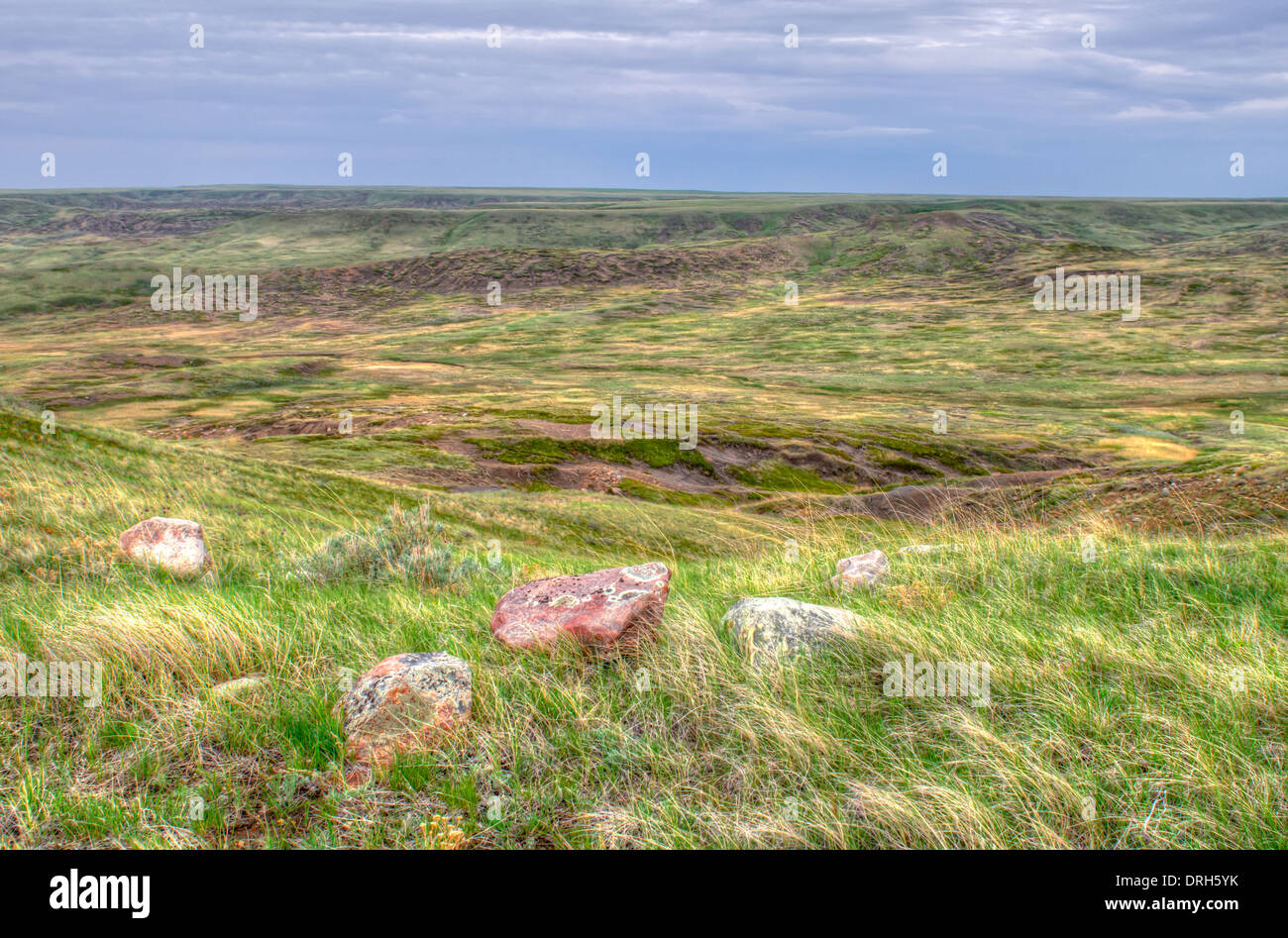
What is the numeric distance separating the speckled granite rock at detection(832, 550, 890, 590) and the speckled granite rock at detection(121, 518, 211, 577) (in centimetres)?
573

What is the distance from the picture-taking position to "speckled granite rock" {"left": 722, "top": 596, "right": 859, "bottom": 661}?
16.4ft

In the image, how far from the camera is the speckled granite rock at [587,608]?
17.0ft

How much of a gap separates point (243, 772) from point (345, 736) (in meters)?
0.46

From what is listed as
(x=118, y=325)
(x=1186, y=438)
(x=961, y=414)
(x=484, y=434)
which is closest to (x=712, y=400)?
(x=961, y=414)

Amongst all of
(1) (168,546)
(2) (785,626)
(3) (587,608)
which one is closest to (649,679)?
(3) (587,608)

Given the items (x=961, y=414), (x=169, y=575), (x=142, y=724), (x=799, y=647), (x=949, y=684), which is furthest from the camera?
(x=961, y=414)

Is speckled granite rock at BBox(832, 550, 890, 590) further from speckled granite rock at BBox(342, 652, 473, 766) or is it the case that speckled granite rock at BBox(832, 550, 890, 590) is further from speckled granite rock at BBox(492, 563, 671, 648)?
speckled granite rock at BBox(342, 652, 473, 766)

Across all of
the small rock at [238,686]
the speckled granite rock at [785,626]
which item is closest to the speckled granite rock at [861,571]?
the speckled granite rock at [785,626]

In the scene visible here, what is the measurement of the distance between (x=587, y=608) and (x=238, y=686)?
210cm

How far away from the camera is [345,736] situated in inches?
159

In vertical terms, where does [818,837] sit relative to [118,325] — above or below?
below

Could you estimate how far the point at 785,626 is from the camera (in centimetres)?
518

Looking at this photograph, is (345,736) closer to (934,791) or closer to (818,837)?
(818,837)

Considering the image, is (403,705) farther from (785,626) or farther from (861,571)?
(861,571)
